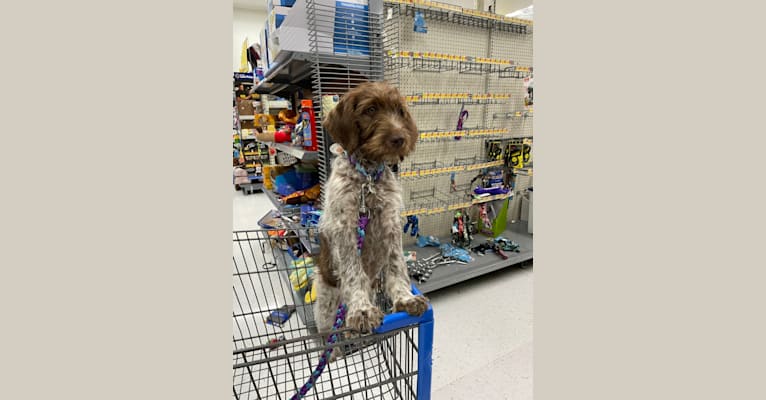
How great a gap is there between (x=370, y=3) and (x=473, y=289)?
2.47m

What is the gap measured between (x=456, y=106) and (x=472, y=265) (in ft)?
5.49

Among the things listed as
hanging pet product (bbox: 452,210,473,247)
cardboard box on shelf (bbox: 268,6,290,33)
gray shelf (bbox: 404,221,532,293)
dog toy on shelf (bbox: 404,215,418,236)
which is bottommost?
gray shelf (bbox: 404,221,532,293)

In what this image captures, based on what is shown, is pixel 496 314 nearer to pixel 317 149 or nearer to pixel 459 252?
pixel 459 252

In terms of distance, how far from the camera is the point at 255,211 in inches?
232

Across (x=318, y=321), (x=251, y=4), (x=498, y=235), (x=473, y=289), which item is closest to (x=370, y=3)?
(x=318, y=321)

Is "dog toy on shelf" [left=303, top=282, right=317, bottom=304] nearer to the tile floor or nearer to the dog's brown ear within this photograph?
the tile floor

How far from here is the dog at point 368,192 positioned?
55.2 inches

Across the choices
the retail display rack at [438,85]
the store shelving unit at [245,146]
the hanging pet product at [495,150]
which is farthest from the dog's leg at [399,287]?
the store shelving unit at [245,146]

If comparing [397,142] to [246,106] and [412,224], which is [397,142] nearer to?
[412,224]

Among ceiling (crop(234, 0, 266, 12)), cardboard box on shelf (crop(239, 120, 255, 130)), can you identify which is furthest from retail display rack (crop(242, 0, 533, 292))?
ceiling (crop(234, 0, 266, 12))

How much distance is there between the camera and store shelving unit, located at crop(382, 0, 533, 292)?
3.02m

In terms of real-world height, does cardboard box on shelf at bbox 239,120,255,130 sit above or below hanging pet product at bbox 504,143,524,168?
above

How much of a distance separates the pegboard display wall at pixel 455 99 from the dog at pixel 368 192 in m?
1.34

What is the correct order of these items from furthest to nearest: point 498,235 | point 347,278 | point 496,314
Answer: point 498,235 < point 496,314 < point 347,278
